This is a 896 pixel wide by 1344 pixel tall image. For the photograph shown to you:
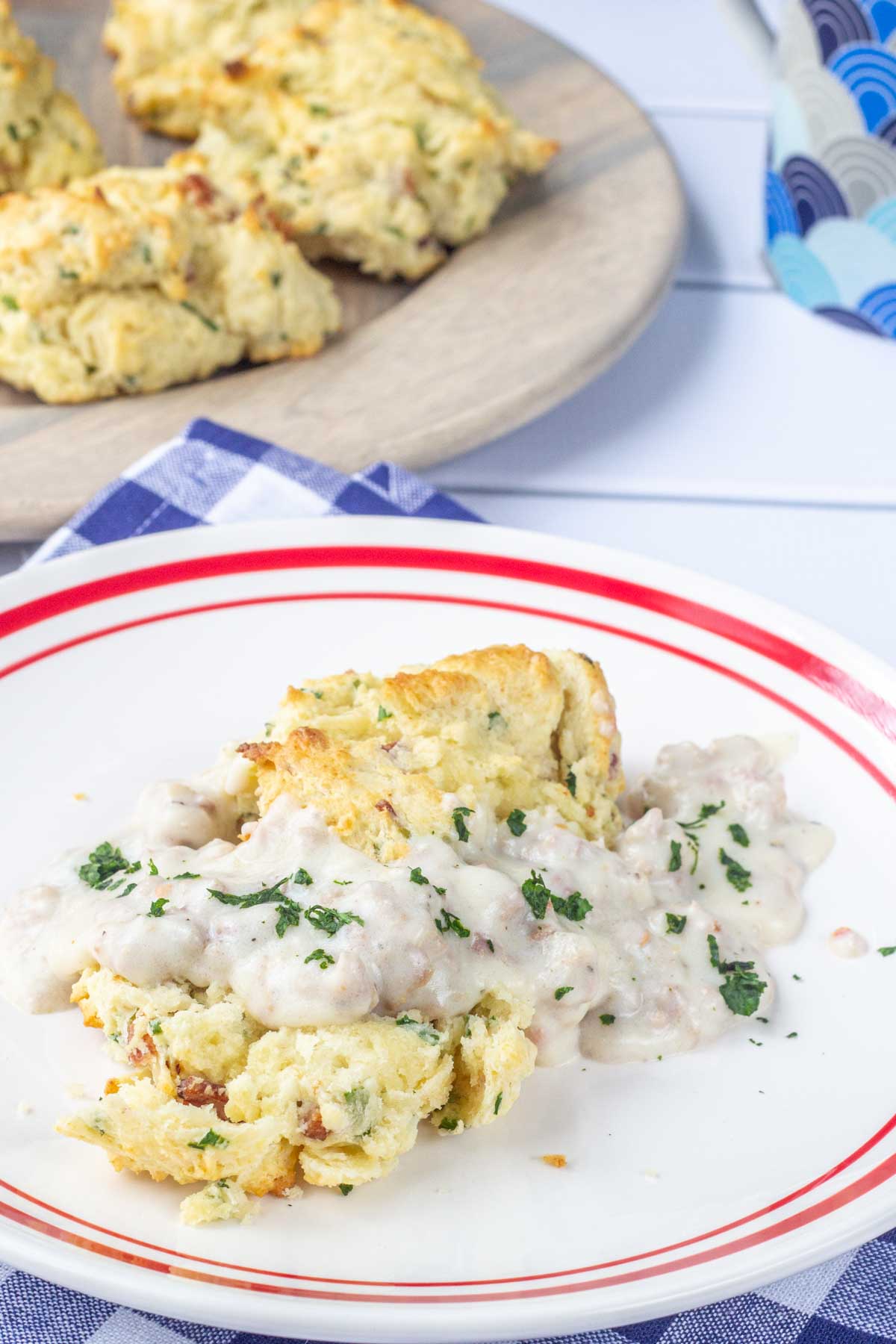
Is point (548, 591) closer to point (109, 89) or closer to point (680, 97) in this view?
point (109, 89)

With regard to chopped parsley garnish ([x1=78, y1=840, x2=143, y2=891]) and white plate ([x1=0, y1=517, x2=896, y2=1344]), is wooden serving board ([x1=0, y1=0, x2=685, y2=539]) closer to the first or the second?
white plate ([x1=0, y1=517, x2=896, y2=1344])

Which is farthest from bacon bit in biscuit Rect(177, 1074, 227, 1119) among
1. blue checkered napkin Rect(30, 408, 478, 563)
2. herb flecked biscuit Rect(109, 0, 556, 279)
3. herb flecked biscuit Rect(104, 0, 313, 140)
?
herb flecked biscuit Rect(104, 0, 313, 140)

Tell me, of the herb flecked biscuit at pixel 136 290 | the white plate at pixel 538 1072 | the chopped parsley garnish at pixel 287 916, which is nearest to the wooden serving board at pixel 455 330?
the herb flecked biscuit at pixel 136 290

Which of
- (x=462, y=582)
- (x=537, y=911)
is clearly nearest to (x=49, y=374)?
(x=462, y=582)

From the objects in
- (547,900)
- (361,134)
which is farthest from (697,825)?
(361,134)

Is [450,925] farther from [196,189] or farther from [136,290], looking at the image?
[196,189]

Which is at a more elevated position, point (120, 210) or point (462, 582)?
point (120, 210)
